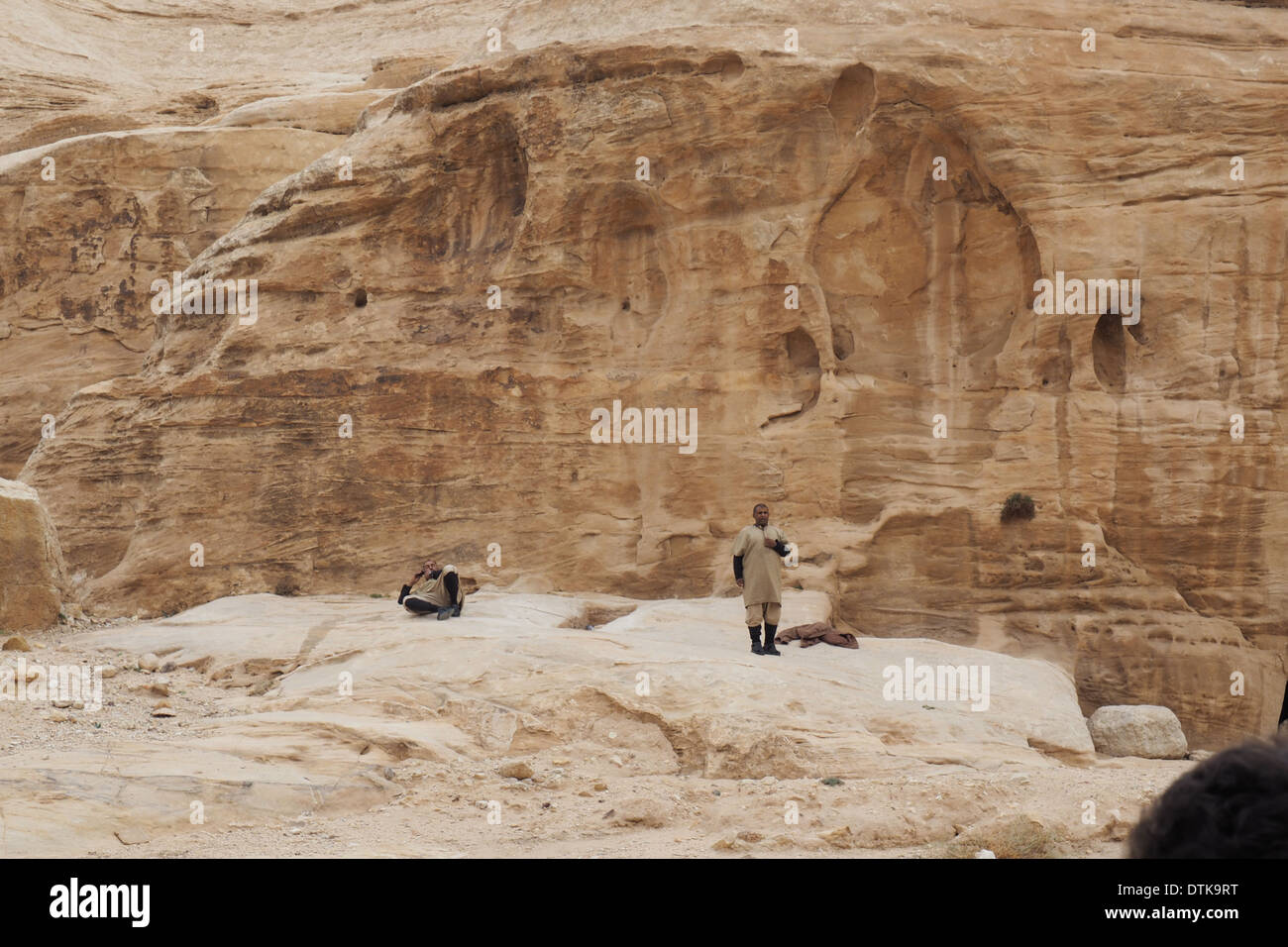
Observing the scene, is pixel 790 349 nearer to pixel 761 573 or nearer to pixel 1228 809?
pixel 761 573

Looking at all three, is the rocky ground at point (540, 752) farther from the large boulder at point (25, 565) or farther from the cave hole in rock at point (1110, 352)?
the cave hole in rock at point (1110, 352)

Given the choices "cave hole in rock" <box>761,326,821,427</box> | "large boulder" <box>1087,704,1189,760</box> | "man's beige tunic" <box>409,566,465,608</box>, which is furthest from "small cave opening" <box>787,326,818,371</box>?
"large boulder" <box>1087,704,1189,760</box>

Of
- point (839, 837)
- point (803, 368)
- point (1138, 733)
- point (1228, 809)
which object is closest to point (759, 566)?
point (1138, 733)

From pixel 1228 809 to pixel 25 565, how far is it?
1604 cm

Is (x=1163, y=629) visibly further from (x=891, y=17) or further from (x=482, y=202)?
(x=482, y=202)

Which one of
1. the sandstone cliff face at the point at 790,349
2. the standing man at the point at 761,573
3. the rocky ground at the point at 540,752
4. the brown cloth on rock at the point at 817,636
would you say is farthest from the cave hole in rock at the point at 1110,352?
the standing man at the point at 761,573

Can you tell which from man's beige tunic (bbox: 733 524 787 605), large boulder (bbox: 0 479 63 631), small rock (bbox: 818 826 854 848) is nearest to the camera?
small rock (bbox: 818 826 854 848)

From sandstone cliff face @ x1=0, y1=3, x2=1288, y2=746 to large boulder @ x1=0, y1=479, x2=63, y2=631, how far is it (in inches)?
90.2

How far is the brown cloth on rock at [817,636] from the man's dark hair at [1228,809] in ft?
39.7

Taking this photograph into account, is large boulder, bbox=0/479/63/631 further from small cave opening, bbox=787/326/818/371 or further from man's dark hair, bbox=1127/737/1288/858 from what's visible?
man's dark hair, bbox=1127/737/1288/858

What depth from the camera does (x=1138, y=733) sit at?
44.9 ft

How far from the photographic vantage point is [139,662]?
1407 centimetres

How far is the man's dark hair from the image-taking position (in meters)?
2.08

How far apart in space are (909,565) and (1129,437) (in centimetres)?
314
